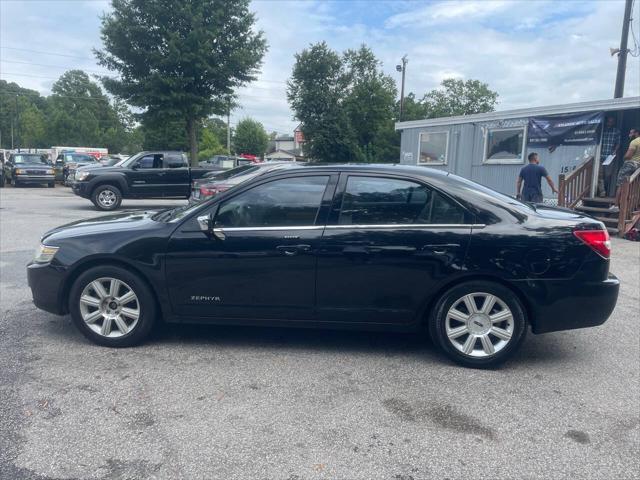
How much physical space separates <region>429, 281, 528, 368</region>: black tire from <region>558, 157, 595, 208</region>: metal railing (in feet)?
33.6

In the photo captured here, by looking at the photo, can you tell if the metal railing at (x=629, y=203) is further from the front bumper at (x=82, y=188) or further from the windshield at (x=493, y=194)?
the front bumper at (x=82, y=188)

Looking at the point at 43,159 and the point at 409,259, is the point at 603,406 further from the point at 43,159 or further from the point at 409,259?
the point at 43,159

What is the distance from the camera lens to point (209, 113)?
23.7m

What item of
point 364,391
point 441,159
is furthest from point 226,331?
point 441,159

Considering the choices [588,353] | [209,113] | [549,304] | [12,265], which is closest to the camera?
[549,304]

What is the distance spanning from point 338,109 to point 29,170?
1162 inches

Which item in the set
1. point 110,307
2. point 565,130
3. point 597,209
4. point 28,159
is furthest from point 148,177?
point 28,159

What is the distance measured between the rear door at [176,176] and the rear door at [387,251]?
12486 millimetres

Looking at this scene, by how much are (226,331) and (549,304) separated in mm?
2791

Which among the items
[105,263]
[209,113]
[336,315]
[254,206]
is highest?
[209,113]

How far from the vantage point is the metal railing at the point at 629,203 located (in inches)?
444

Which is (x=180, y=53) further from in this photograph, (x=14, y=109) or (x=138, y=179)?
(x=14, y=109)

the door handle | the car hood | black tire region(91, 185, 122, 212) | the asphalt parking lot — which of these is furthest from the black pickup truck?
the door handle

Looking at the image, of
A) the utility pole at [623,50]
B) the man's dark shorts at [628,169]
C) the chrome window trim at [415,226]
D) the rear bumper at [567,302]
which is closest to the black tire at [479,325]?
the rear bumper at [567,302]
